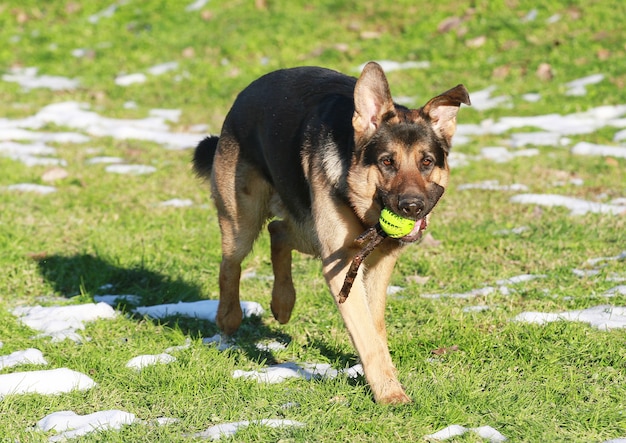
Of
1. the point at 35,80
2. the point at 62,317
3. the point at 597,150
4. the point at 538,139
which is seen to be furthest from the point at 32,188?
the point at 35,80

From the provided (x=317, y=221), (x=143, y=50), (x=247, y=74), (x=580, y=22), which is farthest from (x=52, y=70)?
(x=317, y=221)

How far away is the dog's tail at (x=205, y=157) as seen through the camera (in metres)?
6.36

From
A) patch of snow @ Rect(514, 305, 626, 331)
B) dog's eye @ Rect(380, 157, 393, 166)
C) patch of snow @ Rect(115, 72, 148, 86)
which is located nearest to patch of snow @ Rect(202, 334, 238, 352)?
dog's eye @ Rect(380, 157, 393, 166)

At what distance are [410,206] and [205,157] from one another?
2593 millimetres

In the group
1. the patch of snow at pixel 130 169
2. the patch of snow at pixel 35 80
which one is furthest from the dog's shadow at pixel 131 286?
the patch of snow at pixel 35 80

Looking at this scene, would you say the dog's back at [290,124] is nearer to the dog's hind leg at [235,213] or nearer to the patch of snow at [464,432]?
the dog's hind leg at [235,213]

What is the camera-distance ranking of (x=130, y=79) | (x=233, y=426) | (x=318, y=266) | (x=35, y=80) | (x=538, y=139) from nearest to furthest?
(x=233, y=426), (x=318, y=266), (x=538, y=139), (x=130, y=79), (x=35, y=80)

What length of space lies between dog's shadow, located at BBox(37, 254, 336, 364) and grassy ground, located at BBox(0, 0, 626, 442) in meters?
0.02

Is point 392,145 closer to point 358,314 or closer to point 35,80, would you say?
point 358,314

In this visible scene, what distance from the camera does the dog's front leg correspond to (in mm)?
Result: 4246

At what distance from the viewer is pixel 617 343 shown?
16.3 feet

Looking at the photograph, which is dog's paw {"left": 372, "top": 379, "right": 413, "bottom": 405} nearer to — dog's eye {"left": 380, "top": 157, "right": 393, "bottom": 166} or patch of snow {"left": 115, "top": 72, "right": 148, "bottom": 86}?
dog's eye {"left": 380, "top": 157, "right": 393, "bottom": 166}

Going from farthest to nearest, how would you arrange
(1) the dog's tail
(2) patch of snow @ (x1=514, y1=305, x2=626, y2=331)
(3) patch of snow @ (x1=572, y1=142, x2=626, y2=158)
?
(3) patch of snow @ (x1=572, y1=142, x2=626, y2=158), (1) the dog's tail, (2) patch of snow @ (x1=514, y1=305, x2=626, y2=331)

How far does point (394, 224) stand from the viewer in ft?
14.1
